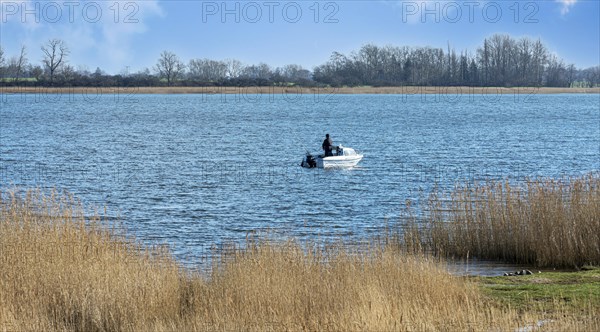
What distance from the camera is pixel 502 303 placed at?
14.1 m

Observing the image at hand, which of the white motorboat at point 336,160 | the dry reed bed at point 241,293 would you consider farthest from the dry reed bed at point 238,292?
the white motorboat at point 336,160

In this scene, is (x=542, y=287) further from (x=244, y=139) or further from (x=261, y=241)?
(x=244, y=139)

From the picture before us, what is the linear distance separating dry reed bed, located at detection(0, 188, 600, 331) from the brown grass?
4.21 m

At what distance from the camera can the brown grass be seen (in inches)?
732

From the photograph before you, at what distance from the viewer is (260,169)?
46.7 meters

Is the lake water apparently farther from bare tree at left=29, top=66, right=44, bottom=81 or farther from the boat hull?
bare tree at left=29, top=66, right=44, bottom=81

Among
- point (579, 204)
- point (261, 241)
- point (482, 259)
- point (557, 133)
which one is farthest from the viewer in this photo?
point (557, 133)

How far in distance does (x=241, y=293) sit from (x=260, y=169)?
3328cm

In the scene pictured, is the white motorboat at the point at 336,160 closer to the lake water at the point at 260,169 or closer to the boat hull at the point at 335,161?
the boat hull at the point at 335,161

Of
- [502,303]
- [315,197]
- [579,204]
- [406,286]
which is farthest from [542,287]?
[315,197]

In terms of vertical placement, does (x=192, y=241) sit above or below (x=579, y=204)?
below

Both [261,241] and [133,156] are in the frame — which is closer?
[261,241]

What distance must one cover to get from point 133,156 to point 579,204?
1533 inches

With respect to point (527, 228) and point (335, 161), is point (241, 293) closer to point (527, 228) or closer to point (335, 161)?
point (527, 228)
